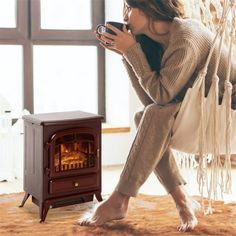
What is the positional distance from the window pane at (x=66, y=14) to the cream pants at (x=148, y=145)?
1.72 meters

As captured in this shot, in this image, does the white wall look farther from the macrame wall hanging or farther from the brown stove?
the macrame wall hanging

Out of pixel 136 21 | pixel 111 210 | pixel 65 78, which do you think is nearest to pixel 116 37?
pixel 136 21

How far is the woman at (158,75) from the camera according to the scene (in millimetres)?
2039

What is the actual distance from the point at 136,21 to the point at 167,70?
0.29 meters

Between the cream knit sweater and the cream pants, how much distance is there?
6 centimetres

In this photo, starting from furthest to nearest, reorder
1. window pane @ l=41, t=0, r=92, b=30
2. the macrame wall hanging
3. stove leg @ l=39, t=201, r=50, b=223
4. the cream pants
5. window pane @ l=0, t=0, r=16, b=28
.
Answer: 1. window pane @ l=41, t=0, r=92, b=30
2. window pane @ l=0, t=0, r=16, b=28
3. stove leg @ l=39, t=201, r=50, b=223
4. the cream pants
5. the macrame wall hanging

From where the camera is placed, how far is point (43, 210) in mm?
2340

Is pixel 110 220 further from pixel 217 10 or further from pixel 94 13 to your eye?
pixel 94 13

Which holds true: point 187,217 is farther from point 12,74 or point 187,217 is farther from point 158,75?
point 12,74

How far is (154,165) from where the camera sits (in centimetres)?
213

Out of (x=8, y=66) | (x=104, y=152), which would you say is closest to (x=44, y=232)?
(x=104, y=152)

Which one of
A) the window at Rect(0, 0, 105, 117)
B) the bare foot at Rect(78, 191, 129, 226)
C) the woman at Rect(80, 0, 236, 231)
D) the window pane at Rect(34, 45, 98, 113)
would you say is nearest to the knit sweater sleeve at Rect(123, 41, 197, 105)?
the woman at Rect(80, 0, 236, 231)

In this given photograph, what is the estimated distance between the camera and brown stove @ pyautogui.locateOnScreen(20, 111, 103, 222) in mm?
2350

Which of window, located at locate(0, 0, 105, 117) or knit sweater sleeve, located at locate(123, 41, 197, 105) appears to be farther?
window, located at locate(0, 0, 105, 117)
